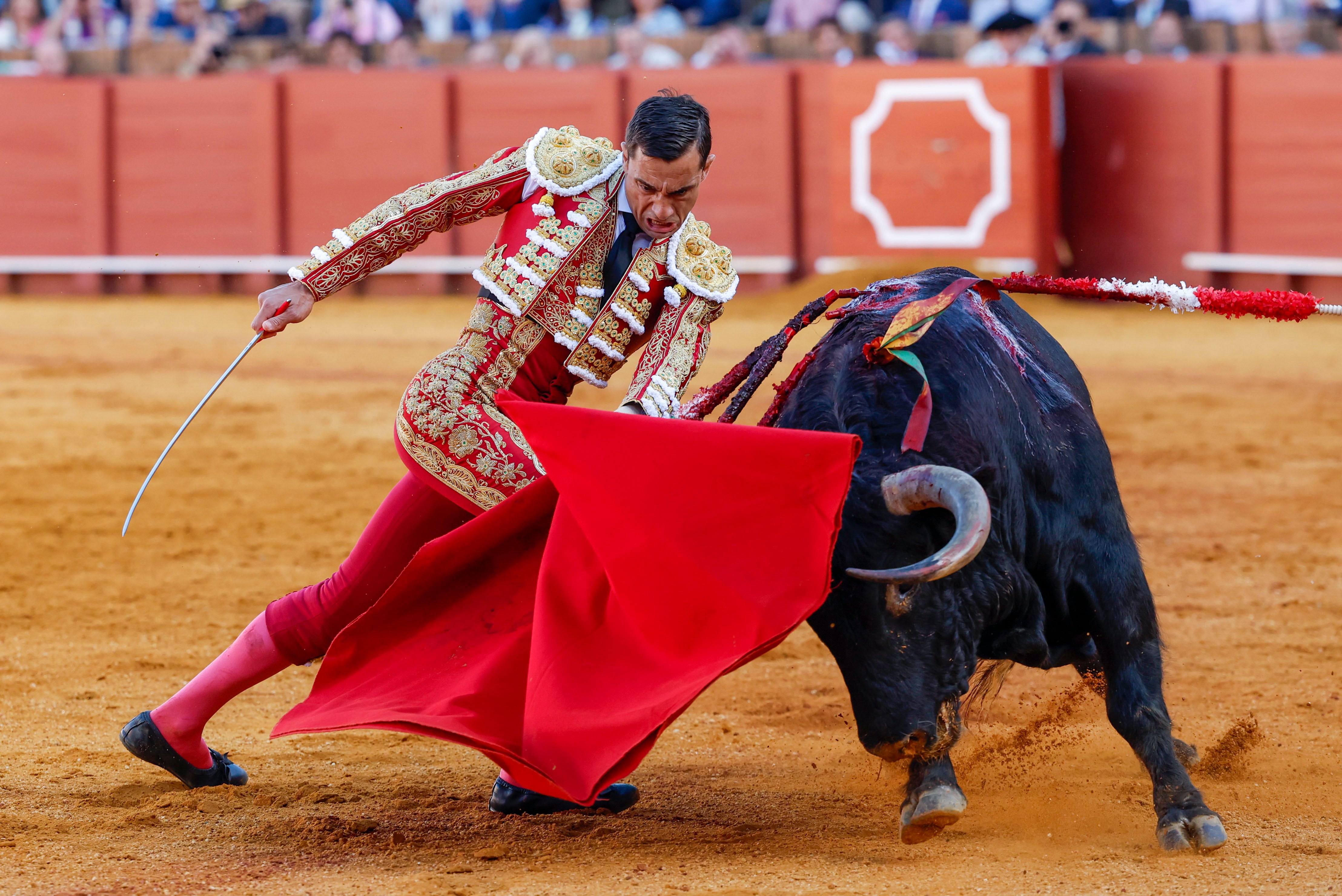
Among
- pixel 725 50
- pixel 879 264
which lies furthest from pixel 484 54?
pixel 879 264

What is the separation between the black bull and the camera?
81.8 inches

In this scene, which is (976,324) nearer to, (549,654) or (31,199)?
(549,654)

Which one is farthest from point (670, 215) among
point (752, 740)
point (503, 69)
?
point (503, 69)

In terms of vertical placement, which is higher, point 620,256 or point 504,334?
point 620,256

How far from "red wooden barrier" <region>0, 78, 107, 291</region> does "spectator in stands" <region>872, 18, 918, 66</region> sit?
4629 mm

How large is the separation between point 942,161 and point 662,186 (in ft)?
Answer: 22.7

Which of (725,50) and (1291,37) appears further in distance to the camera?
(725,50)

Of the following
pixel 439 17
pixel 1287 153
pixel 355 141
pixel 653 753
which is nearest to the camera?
pixel 653 753

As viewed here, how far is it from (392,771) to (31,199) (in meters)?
8.39

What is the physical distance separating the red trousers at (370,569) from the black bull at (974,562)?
53cm

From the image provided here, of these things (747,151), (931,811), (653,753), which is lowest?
(653,753)

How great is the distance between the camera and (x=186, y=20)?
1044 cm

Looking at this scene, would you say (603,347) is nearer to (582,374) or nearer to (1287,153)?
(582,374)

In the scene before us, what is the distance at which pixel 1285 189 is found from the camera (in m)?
8.48
